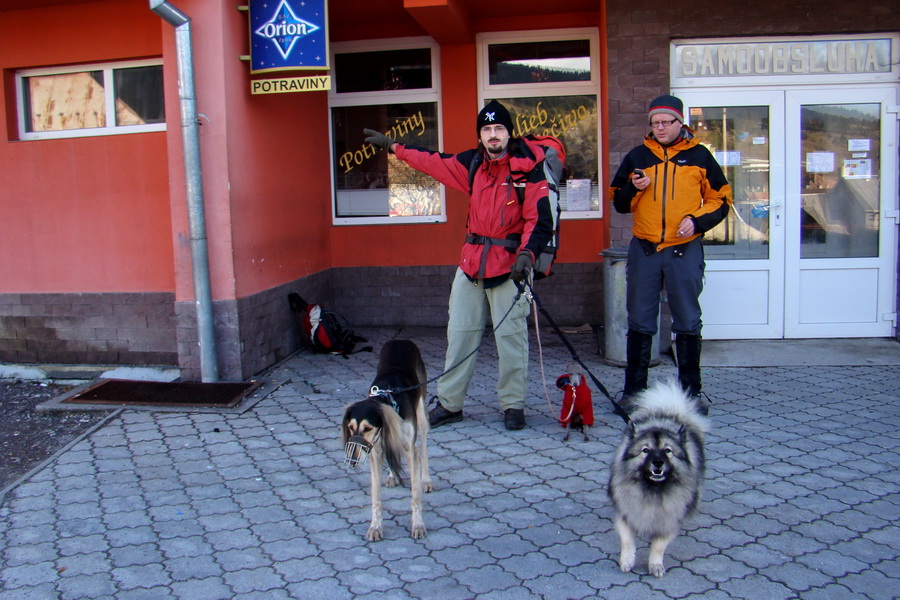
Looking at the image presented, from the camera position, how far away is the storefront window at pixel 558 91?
8.28m

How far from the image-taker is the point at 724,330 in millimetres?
7324

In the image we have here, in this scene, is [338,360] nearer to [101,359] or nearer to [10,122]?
[101,359]

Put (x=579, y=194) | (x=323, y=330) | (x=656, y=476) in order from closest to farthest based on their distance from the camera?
(x=656, y=476)
(x=323, y=330)
(x=579, y=194)

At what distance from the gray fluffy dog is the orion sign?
14.2ft

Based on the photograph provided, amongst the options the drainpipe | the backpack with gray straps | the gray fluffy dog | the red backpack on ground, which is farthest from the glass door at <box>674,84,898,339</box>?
the drainpipe

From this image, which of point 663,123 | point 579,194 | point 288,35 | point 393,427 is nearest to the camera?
point 393,427

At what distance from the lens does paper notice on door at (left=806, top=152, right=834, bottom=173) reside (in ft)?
23.6

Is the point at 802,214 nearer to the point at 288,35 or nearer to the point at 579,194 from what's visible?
the point at 579,194

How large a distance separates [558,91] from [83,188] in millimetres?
5071

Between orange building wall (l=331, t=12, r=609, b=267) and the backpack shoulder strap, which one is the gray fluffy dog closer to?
the backpack shoulder strap

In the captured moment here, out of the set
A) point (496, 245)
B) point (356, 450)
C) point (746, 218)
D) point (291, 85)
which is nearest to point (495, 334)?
point (496, 245)

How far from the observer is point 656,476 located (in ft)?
10.1

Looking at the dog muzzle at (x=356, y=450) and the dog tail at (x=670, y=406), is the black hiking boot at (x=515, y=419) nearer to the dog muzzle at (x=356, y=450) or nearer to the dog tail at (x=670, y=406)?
the dog tail at (x=670, y=406)

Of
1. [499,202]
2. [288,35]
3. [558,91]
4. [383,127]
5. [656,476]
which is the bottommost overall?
[656,476]
